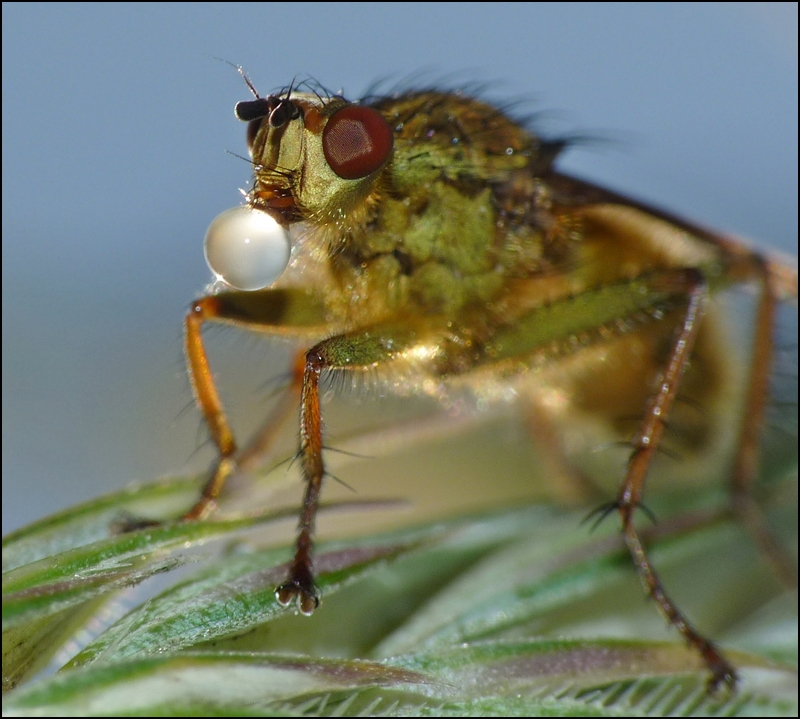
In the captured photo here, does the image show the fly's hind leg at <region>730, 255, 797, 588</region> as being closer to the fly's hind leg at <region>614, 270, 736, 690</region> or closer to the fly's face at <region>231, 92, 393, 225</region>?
the fly's hind leg at <region>614, 270, 736, 690</region>

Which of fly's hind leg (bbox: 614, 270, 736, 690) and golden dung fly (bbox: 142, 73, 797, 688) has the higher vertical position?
golden dung fly (bbox: 142, 73, 797, 688)

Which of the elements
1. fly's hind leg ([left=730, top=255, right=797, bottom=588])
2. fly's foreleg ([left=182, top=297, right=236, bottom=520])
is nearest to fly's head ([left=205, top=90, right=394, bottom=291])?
fly's foreleg ([left=182, top=297, right=236, bottom=520])

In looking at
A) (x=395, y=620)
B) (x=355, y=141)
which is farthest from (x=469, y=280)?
(x=395, y=620)

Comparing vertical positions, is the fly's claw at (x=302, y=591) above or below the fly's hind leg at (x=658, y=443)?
below

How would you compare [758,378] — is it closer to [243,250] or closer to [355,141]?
[355,141]

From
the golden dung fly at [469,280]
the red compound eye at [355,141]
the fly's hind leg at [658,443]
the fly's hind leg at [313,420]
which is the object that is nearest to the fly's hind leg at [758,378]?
the golden dung fly at [469,280]

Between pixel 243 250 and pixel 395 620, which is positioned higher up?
pixel 243 250

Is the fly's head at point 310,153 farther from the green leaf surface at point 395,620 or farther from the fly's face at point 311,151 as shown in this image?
the green leaf surface at point 395,620
